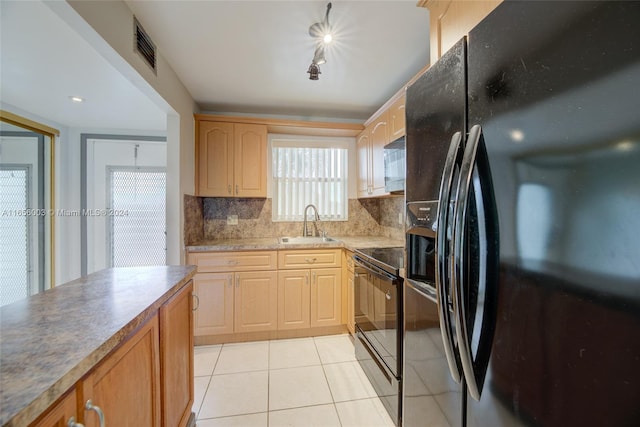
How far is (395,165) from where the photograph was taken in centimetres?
208

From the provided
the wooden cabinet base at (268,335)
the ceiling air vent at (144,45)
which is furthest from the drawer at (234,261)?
the ceiling air vent at (144,45)

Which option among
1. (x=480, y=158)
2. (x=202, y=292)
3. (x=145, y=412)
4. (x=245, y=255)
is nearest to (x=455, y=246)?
(x=480, y=158)

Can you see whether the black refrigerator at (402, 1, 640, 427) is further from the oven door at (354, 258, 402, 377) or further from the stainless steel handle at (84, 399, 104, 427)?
the stainless steel handle at (84, 399, 104, 427)

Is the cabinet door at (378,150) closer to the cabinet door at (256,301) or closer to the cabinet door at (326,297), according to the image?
the cabinet door at (326,297)

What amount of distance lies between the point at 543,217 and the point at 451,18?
3.26 ft

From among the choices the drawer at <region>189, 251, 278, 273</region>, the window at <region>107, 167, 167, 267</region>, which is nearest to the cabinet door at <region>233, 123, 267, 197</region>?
the drawer at <region>189, 251, 278, 273</region>

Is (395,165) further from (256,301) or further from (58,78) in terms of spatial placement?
(58,78)

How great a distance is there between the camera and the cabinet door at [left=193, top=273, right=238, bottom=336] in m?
2.49

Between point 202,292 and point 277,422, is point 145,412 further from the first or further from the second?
point 202,292

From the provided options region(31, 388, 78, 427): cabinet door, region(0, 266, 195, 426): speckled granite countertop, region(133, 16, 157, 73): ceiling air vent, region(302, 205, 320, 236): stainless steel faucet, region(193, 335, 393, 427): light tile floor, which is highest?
region(133, 16, 157, 73): ceiling air vent

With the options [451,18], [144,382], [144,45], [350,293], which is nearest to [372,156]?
[350,293]

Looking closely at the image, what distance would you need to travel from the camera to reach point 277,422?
1584 millimetres

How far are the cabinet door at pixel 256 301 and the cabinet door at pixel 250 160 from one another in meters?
0.92

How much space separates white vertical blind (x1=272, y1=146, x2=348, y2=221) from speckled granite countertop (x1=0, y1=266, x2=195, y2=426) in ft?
6.82
